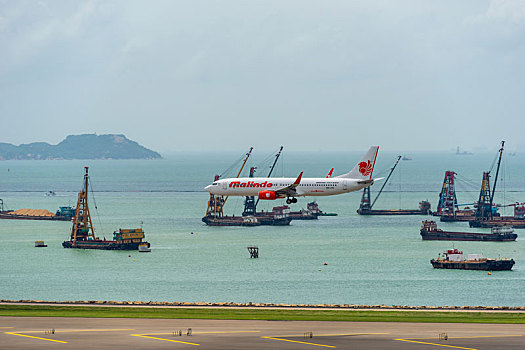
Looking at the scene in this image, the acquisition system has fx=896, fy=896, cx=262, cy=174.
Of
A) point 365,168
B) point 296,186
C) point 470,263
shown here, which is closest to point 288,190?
point 296,186

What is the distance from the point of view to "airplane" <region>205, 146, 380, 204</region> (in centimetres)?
11219

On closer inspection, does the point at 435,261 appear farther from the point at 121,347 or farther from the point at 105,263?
the point at 121,347

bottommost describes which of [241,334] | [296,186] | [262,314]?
[241,334]

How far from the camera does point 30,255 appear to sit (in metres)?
190

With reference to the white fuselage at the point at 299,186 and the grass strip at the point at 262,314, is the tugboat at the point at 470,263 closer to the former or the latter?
the white fuselage at the point at 299,186

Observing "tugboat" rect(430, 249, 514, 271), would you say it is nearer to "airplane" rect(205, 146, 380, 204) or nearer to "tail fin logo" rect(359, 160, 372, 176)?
"airplane" rect(205, 146, 380, 204)

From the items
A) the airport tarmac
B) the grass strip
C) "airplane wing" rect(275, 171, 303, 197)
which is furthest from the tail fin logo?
the airport tarmac

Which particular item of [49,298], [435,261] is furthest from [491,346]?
[435,261]

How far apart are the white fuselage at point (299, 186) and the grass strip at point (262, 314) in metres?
20.4

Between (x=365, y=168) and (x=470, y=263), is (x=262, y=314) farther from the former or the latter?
(x=470, y=263)

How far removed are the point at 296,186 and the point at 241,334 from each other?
37.4m

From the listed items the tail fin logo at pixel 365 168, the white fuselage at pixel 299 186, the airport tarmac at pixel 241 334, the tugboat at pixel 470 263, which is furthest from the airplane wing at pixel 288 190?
the tugboat at pixel 470 263

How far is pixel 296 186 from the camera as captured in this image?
113m

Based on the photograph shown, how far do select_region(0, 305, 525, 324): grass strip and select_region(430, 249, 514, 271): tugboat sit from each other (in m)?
74.6
